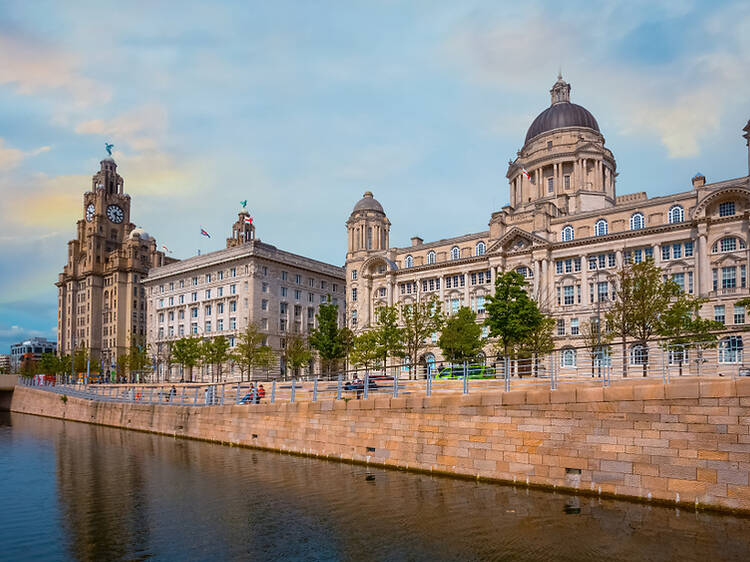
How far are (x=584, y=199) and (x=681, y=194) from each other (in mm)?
19425

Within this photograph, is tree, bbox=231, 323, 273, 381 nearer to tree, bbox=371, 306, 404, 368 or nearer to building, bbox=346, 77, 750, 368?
building, bbox=346, 77, 750, 368

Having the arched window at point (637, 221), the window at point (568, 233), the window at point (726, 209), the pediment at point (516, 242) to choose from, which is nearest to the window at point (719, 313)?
the window at point (726, 209)

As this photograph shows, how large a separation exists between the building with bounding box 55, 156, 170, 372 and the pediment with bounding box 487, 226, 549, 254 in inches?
3056

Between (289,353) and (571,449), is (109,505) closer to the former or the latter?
(571,449)

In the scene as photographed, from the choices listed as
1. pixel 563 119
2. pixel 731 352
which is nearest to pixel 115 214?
pixel 563 119

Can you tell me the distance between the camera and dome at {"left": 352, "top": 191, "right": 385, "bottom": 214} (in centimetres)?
9476

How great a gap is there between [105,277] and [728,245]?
378ft

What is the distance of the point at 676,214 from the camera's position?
65.1 meters

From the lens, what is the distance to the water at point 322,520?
13.9m

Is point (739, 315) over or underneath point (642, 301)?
underneath

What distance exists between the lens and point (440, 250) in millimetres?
Result: 82375

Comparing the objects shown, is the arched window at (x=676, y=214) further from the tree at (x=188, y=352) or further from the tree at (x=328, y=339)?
the tree at (x=188, y=352)

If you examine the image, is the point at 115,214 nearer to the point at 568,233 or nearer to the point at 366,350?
the point at 366,350

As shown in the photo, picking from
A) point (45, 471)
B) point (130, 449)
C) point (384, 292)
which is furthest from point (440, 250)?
point (45, 471)
